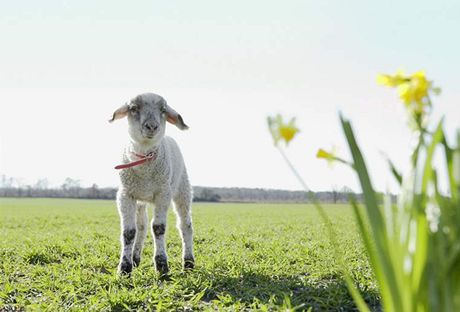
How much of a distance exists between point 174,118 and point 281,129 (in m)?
4.59

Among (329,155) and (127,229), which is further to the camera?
(127,229)

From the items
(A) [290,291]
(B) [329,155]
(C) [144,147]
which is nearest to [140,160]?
(C) [144,147]

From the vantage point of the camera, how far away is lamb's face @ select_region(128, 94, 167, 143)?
634cm

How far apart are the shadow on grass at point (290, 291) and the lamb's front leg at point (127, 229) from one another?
1.22 m

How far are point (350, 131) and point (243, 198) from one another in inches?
3670

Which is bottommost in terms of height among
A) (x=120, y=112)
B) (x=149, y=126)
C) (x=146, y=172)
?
(x=146, y=172)

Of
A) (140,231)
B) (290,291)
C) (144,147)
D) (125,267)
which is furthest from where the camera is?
(140,231)

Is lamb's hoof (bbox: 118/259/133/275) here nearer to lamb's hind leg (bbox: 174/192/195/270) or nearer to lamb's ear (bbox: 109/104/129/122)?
lamb's hind leg (bbox: 174/192/195/270)

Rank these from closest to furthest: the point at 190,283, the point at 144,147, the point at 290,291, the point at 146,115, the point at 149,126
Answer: the point at 290,291
the point at 190,283
the point at 149,126
the point at 146,115
the point at 144,147

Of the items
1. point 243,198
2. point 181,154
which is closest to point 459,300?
point 181,154

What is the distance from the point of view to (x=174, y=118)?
693 centimetres

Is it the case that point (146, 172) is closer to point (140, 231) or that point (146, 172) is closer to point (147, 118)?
point (147, 118)

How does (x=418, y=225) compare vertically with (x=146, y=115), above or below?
below

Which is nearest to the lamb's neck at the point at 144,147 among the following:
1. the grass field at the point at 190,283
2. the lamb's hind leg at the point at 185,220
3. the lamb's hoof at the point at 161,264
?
the lamb's hind leg at the point at 185,220
